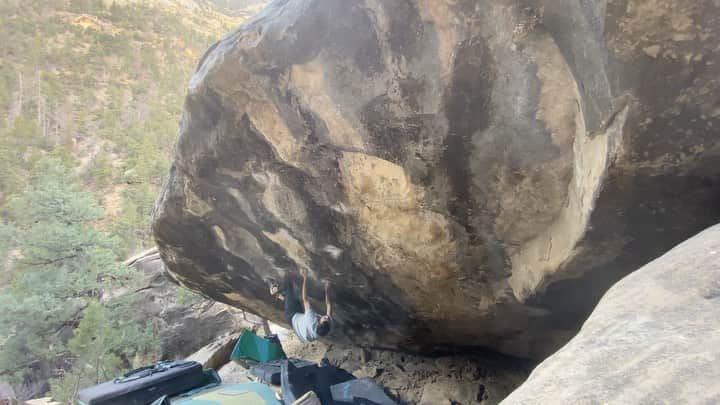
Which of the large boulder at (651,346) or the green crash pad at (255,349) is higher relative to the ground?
the large boulder at (651,346)

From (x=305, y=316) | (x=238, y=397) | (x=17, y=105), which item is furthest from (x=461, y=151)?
(x=17, y=105)

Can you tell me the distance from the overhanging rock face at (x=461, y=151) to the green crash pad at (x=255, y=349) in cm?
233

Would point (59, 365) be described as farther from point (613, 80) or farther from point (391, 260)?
point (613, 80)

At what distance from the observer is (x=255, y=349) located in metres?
6.45

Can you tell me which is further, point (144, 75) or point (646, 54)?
point (144, 75)

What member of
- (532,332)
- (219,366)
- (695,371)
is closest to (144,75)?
(219,366)

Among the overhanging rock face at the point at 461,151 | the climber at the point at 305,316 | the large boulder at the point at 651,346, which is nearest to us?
the large boulder at the point at 651,346

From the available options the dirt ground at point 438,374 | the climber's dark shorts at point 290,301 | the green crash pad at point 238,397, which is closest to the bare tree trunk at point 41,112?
the green crash pad at point 238,397

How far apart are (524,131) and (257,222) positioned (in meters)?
2.64

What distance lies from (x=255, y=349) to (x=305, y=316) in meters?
2.44

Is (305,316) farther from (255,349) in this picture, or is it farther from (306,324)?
(255,349)

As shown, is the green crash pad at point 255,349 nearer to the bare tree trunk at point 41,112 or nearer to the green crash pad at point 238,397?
the green crash pad at point 238,397

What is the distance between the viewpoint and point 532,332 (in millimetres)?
3838

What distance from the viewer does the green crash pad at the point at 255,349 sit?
6297mm
